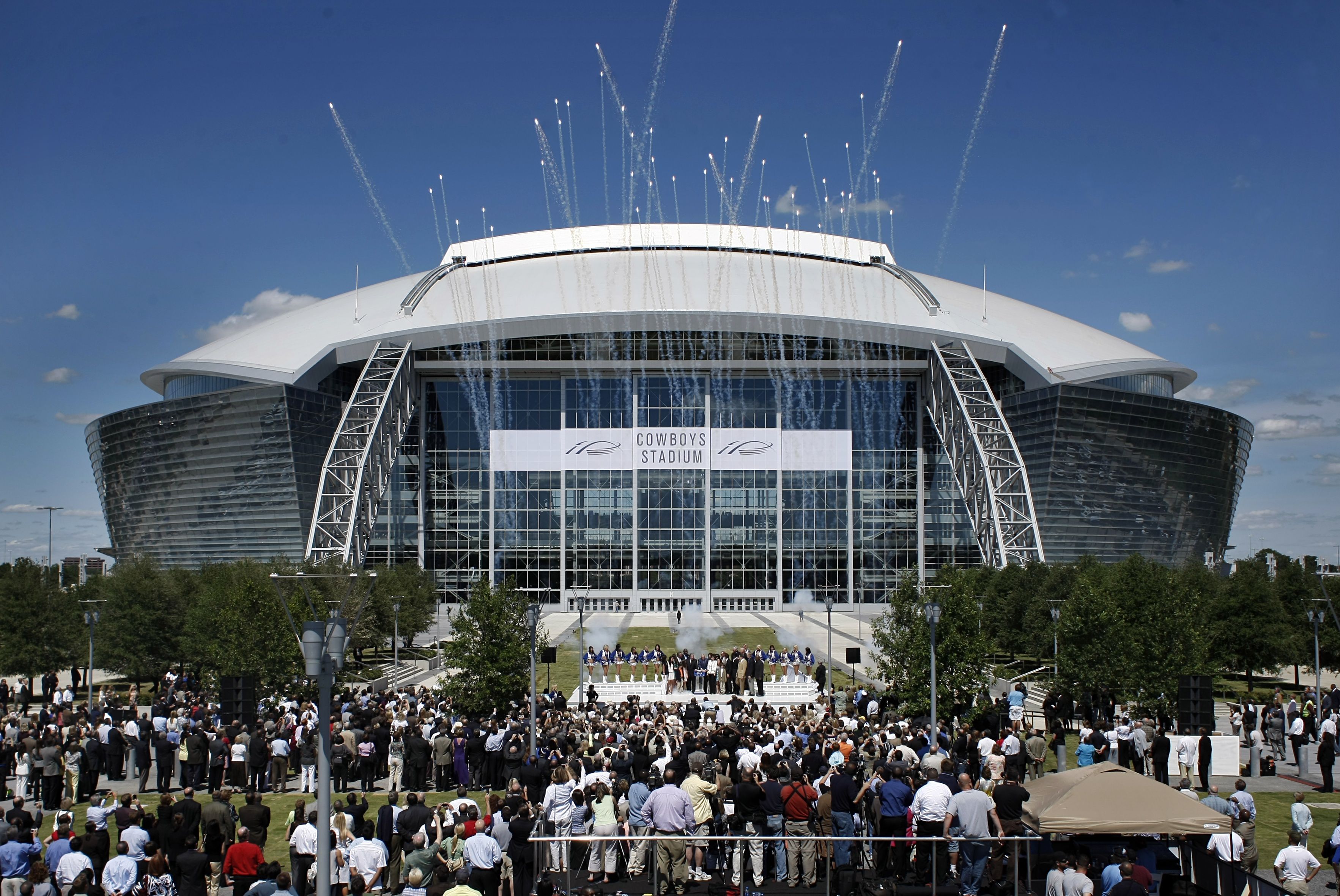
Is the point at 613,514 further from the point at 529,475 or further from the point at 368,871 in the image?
the point at 368,871

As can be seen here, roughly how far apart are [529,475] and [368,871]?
6064 cm

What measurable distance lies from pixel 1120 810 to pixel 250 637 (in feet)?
79.0

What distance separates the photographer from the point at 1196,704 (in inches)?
872

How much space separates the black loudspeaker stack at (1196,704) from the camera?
72.6 ft

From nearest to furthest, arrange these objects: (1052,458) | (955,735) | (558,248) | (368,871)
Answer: (368,871) < (955,735) < (1052,458) < (558,248)

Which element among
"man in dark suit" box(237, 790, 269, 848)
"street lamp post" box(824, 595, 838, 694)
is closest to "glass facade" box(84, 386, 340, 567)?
"street lamp post" box(824, 595, 838, 694)

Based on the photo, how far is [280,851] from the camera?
1553 centimetres

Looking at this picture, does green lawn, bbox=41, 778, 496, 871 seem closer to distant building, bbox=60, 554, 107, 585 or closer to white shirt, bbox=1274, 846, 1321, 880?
white shirt, bbox=1274, 846, 1321, 880

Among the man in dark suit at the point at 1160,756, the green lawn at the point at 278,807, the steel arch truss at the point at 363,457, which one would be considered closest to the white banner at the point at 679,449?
the steel arch truss at the point at 363,457

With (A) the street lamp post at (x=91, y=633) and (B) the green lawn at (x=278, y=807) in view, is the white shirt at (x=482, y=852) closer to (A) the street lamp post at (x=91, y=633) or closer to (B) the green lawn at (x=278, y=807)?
(B) the green lawn at (x=278, y=807)

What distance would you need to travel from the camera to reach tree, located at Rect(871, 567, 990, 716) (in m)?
24.1

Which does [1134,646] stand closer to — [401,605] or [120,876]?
[120,876]

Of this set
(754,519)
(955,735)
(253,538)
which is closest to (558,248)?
(754,519)

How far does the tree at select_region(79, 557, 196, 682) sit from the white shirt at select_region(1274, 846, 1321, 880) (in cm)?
3464
